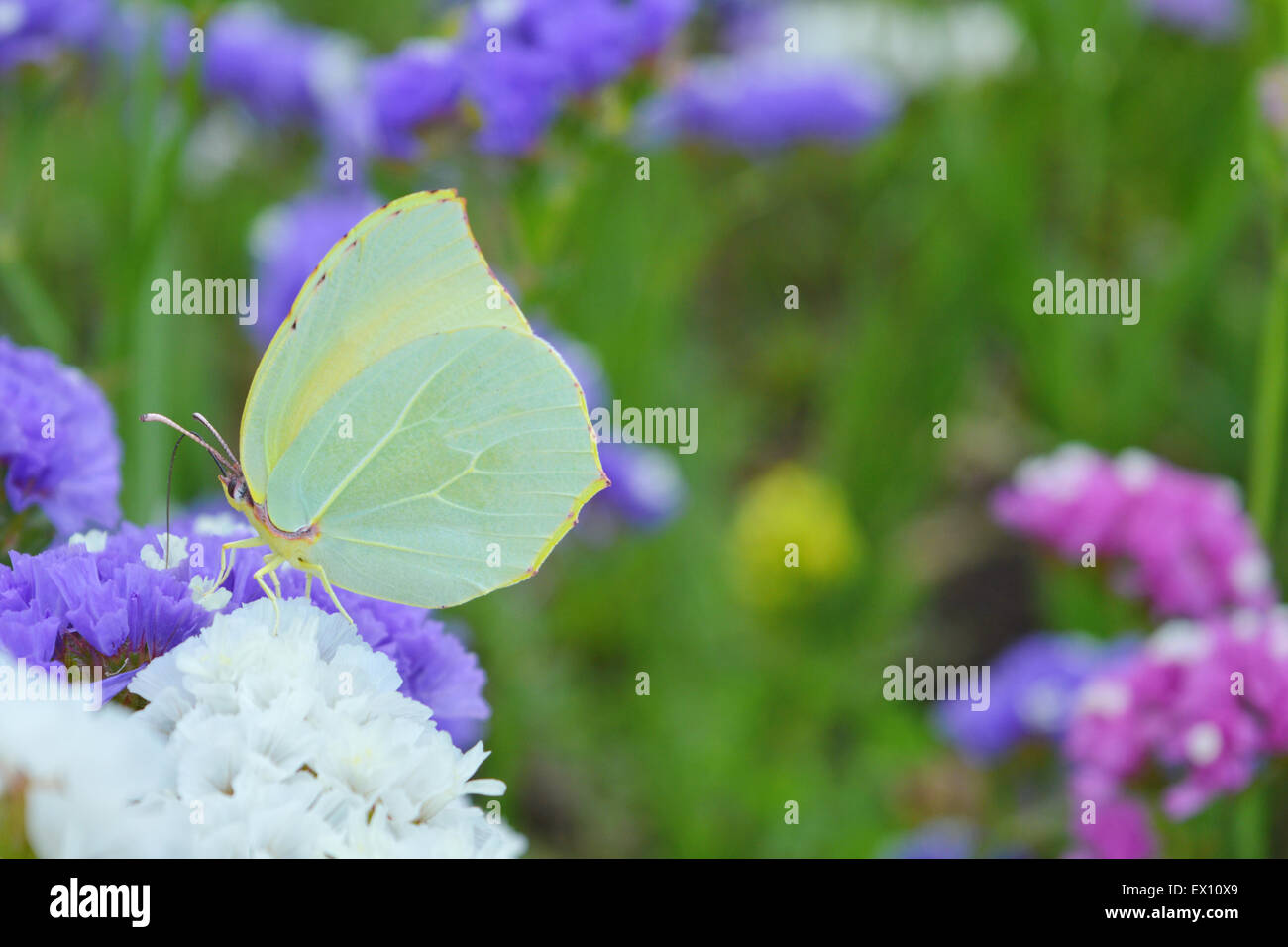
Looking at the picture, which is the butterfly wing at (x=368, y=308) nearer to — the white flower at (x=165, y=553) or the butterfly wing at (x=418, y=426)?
the butterfly wing at (x=418, y=426)

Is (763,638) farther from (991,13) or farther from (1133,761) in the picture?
(991,13)

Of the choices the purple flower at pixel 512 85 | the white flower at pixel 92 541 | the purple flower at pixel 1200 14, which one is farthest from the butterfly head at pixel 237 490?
the purple flower at pixel 1200 14

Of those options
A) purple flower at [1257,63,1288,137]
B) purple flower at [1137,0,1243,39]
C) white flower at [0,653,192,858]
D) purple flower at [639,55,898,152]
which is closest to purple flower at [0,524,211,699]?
white flower at [0,653,192,858]

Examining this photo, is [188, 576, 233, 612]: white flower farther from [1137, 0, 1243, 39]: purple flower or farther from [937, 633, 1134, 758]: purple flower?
[1137, 0, 1243, 39]: purple flower
